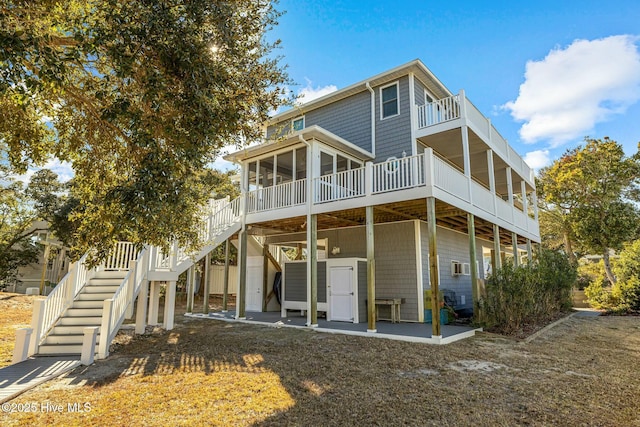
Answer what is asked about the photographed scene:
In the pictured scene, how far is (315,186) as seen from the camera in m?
11.2

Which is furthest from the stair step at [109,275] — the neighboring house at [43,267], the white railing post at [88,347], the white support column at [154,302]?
the neighboring house at [43,267]

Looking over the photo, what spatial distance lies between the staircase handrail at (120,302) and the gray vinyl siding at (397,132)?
8.82 m

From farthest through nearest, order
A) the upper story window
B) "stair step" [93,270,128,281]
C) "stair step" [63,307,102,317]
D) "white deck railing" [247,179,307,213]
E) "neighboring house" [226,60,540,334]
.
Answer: the upper story window → "white deck railing" [247,179,307,213] → "neighboring house" [226,60,540,334] → "stair step" [93,270,128,281] → "stair step" [63,307,102,317]

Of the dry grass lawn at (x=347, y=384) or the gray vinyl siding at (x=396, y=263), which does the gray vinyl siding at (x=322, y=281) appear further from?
the dry grass lawn at (x=347, y=384)

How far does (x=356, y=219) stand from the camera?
12.7m

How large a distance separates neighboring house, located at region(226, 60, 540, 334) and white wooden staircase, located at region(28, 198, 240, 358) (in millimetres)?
3247

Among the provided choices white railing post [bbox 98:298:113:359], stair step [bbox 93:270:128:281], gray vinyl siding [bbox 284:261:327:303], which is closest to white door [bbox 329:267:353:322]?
gray vinyl siding [bbox 284:261:327:303]

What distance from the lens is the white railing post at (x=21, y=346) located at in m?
6.41

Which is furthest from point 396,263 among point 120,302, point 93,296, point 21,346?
point 21,346

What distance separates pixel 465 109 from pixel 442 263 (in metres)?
5.76

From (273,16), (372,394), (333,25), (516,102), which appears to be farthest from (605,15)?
(516,102)

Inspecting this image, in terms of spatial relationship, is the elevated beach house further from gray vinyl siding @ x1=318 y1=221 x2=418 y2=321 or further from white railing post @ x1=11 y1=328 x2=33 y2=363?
white railing post @ x1=11 y1=328 x2=33 y2=363

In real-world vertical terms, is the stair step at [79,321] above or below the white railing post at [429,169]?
below

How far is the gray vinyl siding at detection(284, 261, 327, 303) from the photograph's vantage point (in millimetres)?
12828
